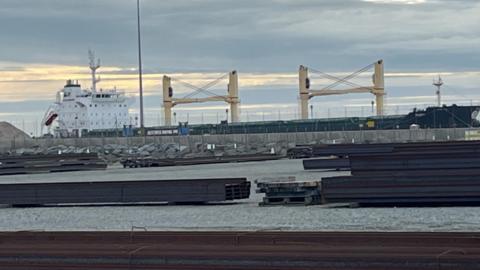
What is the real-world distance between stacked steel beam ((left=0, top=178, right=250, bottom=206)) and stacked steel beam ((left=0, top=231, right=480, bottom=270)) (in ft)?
36.0

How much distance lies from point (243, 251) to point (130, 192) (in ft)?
46.9

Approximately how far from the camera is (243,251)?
9797 millimetres

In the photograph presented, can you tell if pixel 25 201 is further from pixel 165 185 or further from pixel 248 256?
pixel 248 256

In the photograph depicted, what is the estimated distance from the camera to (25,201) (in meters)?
24.7

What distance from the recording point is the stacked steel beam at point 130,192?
2291 cm

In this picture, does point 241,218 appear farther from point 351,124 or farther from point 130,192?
point 351,124

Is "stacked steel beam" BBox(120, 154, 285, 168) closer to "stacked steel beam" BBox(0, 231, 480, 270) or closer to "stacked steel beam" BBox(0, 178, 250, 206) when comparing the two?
"stacked steel beam" BBox(0, 178, 250, 206)

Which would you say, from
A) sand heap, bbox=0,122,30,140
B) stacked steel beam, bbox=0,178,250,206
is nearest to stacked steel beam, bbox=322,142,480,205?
stacked steel beam, bbox=0,178,250,206

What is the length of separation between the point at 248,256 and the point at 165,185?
14.2 metres

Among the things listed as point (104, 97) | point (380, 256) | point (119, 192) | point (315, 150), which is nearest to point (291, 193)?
point (119, 192)

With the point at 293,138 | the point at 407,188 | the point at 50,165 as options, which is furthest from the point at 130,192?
the point at 293,138

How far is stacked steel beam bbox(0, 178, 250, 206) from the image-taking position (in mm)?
22906

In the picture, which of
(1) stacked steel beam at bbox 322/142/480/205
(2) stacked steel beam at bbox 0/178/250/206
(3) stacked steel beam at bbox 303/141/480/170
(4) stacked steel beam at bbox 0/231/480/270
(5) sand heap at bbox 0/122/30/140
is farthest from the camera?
(5) sand heap at bbox 0/122/30/140

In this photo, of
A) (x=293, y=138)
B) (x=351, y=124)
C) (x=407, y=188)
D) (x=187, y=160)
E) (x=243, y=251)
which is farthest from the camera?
(x=351, y=124)
